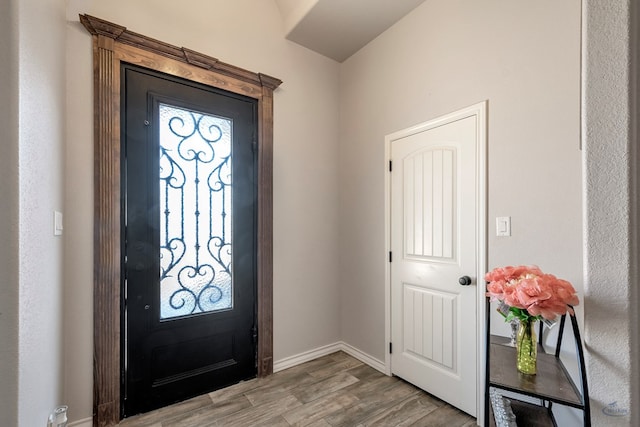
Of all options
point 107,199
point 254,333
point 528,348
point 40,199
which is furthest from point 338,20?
point 254,333

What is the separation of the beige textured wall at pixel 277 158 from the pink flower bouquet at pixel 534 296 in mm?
1809

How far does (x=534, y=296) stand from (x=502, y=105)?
126cm

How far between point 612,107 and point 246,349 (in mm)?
2675

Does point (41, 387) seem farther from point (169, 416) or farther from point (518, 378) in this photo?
point (518, 378)

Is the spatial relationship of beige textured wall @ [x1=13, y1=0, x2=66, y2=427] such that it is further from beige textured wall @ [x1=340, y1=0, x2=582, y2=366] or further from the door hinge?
beige textured wall @ [x1=340, y1=0, x2=582, y2=366]

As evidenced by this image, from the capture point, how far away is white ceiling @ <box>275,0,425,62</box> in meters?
2.31

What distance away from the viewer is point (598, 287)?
3.49 feet

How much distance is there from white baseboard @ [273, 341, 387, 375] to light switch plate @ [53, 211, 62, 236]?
1.89m

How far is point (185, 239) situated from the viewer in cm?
215

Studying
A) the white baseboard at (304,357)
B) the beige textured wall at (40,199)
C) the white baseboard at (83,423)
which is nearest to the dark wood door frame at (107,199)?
the white baseboard at (83,423)

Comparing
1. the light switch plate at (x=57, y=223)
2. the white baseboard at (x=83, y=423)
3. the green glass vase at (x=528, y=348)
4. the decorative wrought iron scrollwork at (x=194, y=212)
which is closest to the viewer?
the green glass vase at (x=528, y=348)

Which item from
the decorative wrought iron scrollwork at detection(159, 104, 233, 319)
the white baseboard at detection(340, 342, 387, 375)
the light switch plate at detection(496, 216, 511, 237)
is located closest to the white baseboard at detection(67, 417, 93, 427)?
the decorative wrought iron scrollwork at detection(159, 104, 233, 319)

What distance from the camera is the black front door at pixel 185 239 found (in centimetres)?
196

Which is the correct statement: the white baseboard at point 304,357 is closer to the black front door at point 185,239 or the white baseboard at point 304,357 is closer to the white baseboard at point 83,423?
the black front door at point 185,239
